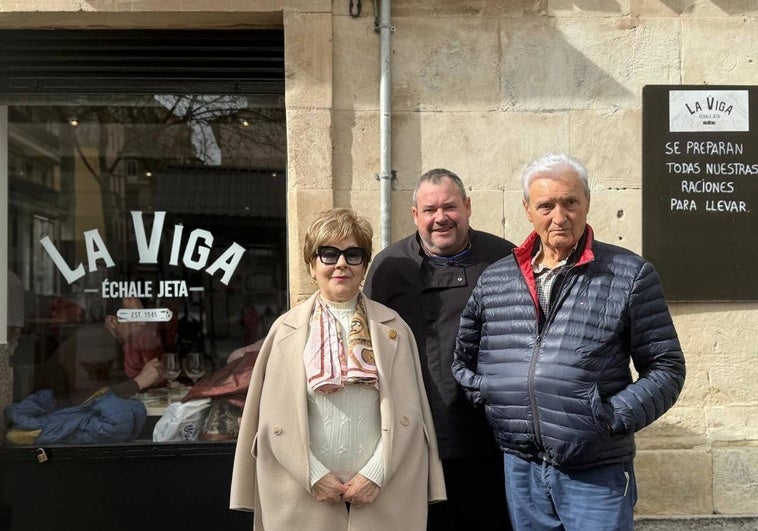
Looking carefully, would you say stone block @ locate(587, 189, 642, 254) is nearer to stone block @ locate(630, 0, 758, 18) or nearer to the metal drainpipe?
stone block @ locate(630, 0, 758, 18)

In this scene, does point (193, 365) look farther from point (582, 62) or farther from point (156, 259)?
point (582, 62)

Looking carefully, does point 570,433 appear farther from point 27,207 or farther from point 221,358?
point 27,207

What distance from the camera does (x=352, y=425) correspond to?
102 inches

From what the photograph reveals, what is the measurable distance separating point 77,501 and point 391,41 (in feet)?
10.4

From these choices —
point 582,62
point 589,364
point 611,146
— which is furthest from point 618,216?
point 589,364

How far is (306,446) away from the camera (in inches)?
99.3

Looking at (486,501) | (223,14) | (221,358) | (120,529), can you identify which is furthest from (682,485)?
(223,14)

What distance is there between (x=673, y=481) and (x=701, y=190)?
1.68 metres

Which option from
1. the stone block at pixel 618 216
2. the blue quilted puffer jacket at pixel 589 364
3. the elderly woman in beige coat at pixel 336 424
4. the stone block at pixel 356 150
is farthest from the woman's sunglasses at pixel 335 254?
the stone block at pixel 618 216

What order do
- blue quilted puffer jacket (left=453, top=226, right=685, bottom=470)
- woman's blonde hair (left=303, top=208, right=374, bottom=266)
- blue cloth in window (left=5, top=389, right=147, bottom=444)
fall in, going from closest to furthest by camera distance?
blue quilted puffer jacket (left=453, top=226, right=685, bottom=470), woman's blonde hair (left=303, top=208, right=374, bottom=266), blue cloth in window (left=5, top=389, right=147, bottom=444)

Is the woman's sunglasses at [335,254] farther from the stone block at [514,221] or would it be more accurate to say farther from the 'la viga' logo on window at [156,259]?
the 'la viga' logo on window at [156,259]

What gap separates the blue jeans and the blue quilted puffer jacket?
0.05 meters

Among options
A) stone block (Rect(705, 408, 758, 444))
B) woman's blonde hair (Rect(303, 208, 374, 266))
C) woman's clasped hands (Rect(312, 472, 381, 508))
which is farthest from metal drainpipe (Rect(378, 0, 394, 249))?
stone block (Rect(705, 408, 758, 444))

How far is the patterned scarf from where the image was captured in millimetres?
2547
